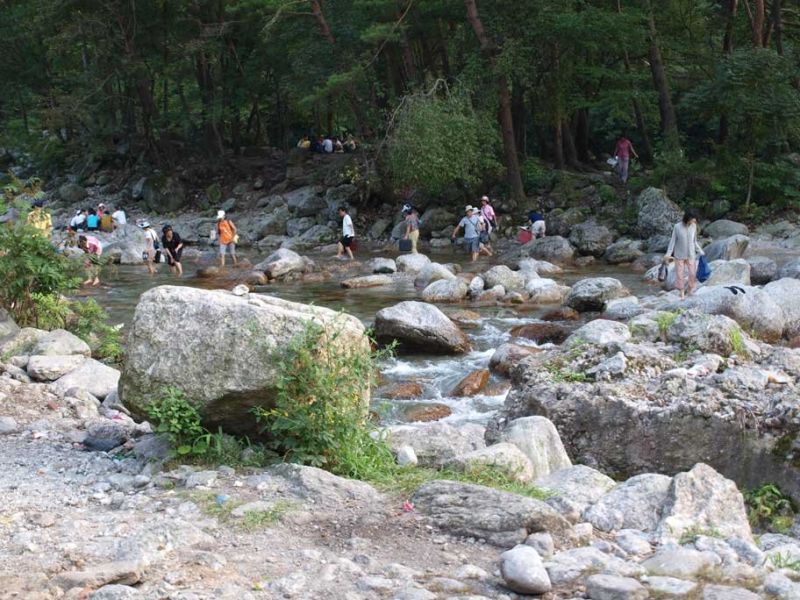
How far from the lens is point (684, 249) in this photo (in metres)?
15.1

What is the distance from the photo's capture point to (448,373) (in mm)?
12758

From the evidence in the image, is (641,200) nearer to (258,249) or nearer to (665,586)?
(258,249)

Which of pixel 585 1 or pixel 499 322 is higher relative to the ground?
pixel 585 1

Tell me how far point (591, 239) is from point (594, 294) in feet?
28.5

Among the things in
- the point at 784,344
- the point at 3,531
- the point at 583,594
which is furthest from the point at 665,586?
the point at 784,344

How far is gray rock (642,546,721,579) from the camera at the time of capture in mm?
4543

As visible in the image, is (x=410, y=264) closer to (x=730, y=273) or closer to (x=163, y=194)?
(x=730, y=273)

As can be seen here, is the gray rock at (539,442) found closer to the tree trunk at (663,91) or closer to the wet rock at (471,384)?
the wet rock at (471,384)

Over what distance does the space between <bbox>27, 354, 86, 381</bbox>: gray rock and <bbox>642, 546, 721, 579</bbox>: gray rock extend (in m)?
7.13

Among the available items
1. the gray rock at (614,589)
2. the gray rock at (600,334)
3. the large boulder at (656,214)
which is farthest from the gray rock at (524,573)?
the large boulder at (656,214)

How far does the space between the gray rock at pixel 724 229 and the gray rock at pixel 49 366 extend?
1831cm

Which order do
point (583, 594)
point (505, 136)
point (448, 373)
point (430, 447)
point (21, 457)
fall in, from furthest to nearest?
point (505, 136) → point (448, 373) → point (430, 447) → point (21, 457) → point (583, 594)

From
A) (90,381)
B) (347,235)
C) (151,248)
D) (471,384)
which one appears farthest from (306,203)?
(90,381)

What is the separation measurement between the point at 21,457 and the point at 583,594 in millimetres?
4062
